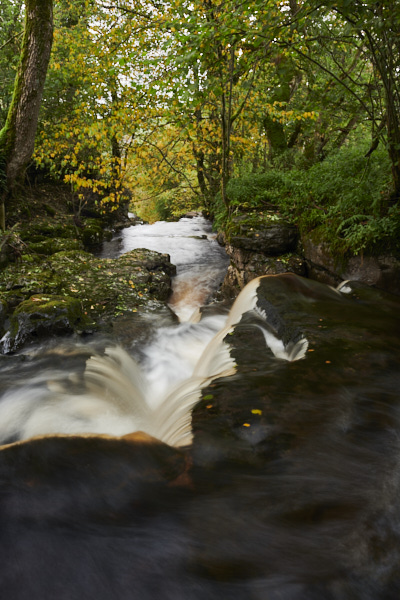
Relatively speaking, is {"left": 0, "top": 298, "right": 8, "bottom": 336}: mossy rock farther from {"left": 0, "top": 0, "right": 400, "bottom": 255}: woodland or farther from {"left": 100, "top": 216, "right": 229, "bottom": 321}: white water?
{"left": 100, "top": 216, "right": 229, "bottom": 321}: white water

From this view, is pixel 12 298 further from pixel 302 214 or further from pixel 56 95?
pixel 56 95

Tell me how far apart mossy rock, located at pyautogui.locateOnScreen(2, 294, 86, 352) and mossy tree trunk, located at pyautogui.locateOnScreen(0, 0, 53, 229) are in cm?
429

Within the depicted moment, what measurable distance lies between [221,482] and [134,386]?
2.56 metres

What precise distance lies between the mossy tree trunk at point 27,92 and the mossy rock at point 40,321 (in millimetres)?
4286

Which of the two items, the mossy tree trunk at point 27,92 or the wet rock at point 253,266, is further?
the mossy tree trunk at point 27,92

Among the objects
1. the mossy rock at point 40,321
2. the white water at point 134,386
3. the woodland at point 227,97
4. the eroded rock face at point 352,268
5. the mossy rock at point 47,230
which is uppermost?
the woodland at point 227,97

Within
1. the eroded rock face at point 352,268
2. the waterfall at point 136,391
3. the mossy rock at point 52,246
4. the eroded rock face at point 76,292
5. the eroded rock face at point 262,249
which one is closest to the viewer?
the waterfall at point 136,391

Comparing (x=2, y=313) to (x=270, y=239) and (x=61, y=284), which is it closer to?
(x=61, y=284)

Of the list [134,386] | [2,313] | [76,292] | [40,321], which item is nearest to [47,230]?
[76,292]

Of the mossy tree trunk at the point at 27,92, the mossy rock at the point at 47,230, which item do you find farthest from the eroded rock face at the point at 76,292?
the mossy rock at the point at 47,230

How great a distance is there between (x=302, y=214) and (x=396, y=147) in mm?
2775

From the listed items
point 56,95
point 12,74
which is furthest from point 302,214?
point 12,74

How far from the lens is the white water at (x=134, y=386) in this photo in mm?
2914

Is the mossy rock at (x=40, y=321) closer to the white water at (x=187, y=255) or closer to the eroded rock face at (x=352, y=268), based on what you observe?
the white water at (x=187, y=255)
